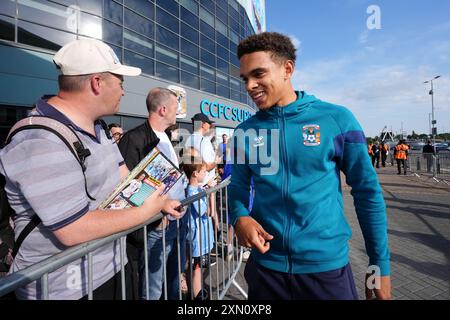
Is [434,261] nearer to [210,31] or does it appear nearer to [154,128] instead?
[154,128]

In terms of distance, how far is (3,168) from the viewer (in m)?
1.15

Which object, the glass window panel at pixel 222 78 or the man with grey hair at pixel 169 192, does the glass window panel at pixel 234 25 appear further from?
the man with grey hair at pixel 169 192

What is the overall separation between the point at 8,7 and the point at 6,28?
737 mm

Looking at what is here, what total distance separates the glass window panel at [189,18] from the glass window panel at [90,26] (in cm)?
663

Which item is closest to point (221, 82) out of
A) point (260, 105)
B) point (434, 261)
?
point (434, 261)

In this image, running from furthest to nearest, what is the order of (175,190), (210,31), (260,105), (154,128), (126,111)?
(210,31) < (126,111) < (154,128) < (175,190) < (260,105)

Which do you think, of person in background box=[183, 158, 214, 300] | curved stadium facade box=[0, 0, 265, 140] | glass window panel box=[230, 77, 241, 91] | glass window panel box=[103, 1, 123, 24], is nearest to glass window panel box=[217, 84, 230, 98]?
curved stadium facade box=[0, 0, 265, 140]

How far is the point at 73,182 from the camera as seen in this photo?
3.98ft

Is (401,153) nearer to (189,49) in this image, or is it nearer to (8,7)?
(189,49)

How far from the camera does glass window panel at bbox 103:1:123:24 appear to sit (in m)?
12.3

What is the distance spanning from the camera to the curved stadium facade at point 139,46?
31.5ft

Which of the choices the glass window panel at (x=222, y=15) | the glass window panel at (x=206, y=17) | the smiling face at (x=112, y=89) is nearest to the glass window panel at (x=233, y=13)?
the glass window panel at (x=222, y=15)
